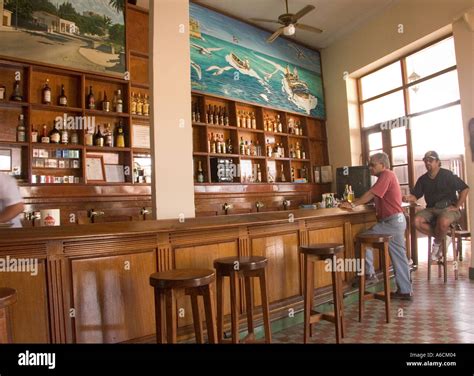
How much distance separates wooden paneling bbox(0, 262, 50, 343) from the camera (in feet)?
6.61

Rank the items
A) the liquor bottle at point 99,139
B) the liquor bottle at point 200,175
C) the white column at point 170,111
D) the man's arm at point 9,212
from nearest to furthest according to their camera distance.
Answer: the man's arm at point 9,212, the white column at point 170,111, the liquor bottle at point 99,139, the liquor bottle at point 200,175

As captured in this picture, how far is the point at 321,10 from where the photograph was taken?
6039 millimetres

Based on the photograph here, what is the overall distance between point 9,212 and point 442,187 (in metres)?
4.84

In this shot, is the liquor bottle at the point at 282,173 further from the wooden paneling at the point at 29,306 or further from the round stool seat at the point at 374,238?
the wooden paneling at the point at 29,306

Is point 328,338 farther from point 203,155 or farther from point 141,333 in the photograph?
point 203,155

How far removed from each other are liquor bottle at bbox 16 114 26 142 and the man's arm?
1.73 m

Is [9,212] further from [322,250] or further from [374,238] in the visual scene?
[374,238]

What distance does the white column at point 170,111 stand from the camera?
305 cm

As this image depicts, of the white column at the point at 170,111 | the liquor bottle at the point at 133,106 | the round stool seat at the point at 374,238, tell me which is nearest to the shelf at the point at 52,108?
the liquor bottle at the point at 133,106

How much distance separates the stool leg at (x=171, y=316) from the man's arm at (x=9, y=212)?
59.8 inches

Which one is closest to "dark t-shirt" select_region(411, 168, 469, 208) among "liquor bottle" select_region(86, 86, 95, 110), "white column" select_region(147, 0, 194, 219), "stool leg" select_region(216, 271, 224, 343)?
"white column" select_region(147, 0, 194, 219)

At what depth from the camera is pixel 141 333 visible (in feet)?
7.92

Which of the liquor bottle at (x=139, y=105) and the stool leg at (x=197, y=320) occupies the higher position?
the liquor bottle at (x=139, y=105)

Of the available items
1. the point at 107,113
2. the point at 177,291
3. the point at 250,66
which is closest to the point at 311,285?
the point at 177,291
